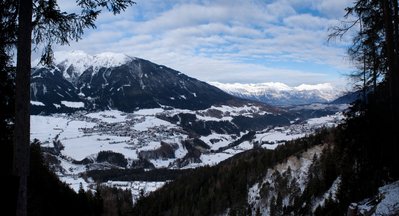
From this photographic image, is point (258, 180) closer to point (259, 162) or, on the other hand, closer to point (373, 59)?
point (259, 162)

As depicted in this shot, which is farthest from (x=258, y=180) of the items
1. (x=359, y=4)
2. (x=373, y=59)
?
(x=359, y=4)

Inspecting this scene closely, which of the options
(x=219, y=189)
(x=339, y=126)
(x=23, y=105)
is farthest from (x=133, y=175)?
(x=23, y=105)

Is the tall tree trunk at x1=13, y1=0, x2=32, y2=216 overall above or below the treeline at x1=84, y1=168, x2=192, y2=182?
above

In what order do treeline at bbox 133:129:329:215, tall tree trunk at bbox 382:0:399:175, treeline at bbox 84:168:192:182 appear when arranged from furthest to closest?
1. treeline at bbox 84:168:192:182
2. treeline at bbox 133:129:329:215
3. tall tree trunk at bbox 382:0:399:175

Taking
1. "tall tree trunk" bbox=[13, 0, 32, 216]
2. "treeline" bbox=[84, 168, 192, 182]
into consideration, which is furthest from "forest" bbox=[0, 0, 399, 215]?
"treeline" bbox=[84, 168, 192, 182]

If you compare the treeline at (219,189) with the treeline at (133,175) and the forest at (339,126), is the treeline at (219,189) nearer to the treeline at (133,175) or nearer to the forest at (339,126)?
the forest at (339,126)

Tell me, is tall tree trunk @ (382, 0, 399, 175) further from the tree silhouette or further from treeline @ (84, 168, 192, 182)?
treeline @ (84, 168, 192, 182)

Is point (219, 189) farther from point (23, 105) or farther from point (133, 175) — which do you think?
point (133, 175)
